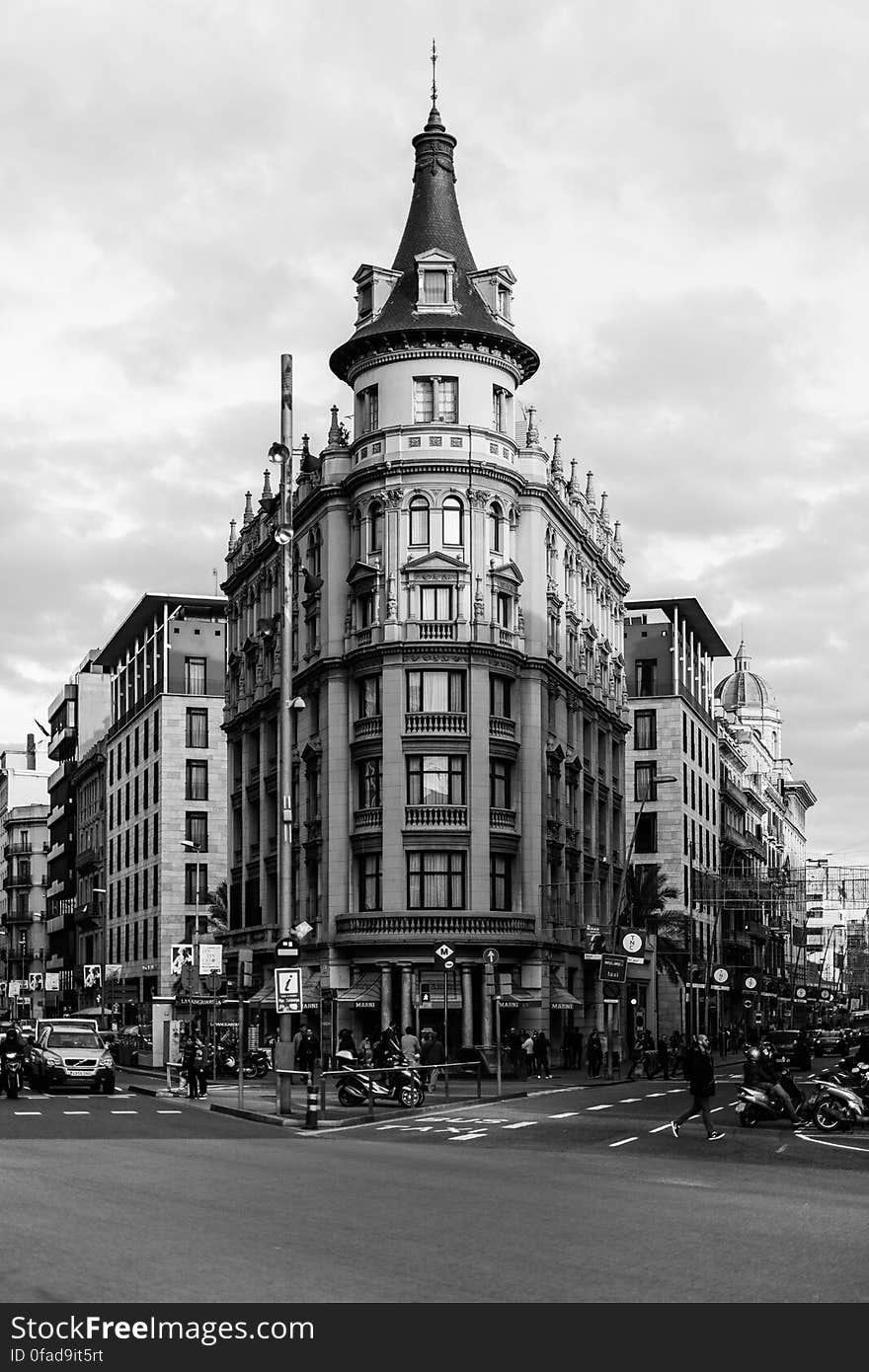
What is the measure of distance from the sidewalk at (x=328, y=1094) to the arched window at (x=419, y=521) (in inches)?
738

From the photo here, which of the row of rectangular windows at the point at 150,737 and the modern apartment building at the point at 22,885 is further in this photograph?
the modern apartment building at the point at 22,885

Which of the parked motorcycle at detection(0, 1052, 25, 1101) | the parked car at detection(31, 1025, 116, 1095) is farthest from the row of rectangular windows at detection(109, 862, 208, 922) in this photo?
the parked motorcycle at detection(0, 1052, 25, 1101)

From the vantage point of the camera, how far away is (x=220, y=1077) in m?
53.0

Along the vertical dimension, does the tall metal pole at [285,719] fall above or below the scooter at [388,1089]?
above

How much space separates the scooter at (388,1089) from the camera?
3722 centimetres

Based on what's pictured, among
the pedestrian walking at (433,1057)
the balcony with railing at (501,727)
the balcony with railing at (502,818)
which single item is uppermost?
the balcony with railing at (501,727)

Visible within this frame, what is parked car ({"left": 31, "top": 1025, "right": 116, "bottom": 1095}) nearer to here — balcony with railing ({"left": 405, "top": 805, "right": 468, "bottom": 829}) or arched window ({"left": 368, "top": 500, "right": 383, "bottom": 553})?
balcony with railing ({"left": 405, "top": 805, "right": 468, "bottom": 829})

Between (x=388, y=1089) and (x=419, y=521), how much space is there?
88.9ft

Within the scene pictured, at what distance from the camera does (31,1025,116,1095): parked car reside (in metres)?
43.5

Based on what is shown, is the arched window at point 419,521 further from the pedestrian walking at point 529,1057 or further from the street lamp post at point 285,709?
the street lamp post at point 285,709

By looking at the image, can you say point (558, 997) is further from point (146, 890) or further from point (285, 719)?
point (146, 890)

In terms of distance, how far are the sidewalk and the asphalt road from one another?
3391 millimetres

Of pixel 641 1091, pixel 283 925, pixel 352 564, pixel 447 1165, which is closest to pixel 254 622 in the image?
pixel 352 564

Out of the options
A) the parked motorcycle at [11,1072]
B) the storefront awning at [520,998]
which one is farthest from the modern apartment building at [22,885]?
the parked motorcycle at [11,1072]
